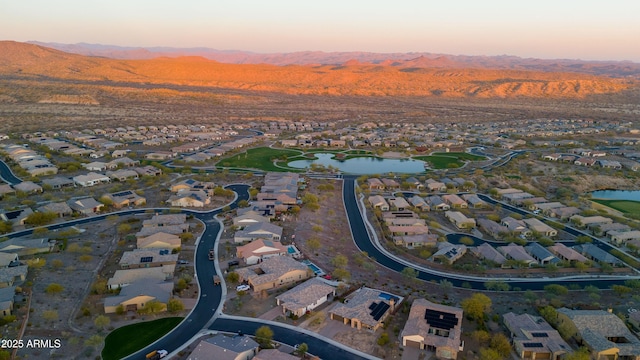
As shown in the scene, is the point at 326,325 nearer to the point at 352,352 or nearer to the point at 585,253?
the point at 352,352

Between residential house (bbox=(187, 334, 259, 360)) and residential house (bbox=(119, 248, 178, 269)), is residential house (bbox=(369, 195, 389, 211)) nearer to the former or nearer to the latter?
residential house (bbox=(119, 248, 178, 269))

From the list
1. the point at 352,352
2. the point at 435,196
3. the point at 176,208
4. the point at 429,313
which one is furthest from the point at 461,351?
the point at 176,208

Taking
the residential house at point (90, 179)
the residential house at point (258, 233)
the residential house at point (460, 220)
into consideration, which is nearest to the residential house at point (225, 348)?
the residential house at point (258, 233)

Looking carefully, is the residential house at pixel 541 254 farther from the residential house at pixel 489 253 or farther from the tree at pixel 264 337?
the tree at pixel 264 337

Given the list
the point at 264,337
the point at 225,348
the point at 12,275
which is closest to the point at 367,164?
the point at 264,337

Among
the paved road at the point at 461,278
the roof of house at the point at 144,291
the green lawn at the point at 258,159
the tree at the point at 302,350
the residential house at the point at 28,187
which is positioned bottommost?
the paved road at the point at 461,278

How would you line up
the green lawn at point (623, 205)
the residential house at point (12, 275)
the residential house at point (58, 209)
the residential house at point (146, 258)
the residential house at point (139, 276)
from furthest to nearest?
the green lawn at point (623, 205) → the residential house at point (58, 209) → the residential house at point (146, 258) → the residential house at point (139, 276) → the residential house at point (12, 275)
